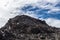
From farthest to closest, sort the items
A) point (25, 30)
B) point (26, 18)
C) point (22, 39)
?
point (26, 18) → point (25, 30) → point (22, 39)

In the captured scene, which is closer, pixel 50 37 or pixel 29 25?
pixel 50 37

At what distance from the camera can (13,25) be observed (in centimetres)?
7262

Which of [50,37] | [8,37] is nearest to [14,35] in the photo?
[8,37]

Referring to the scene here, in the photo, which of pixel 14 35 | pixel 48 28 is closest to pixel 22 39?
pixel 14 35

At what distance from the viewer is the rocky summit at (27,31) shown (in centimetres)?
6588

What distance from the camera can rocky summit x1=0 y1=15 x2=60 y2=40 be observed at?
6588 cm

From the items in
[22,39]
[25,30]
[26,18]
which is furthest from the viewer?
[26,18]

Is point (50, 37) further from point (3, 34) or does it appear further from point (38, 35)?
point (3, 34)

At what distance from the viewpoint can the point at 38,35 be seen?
222ft

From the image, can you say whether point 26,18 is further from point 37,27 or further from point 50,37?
point 50,37

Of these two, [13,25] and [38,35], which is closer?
[38,35]

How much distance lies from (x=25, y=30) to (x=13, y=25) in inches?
158

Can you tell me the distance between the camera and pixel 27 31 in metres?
68.8

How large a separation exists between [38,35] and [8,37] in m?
5.40
